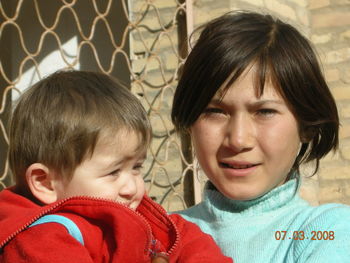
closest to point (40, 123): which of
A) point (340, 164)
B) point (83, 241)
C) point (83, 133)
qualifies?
point (83, 133)

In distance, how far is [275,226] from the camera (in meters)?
2.04

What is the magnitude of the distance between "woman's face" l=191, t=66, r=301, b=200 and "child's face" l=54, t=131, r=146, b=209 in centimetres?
31

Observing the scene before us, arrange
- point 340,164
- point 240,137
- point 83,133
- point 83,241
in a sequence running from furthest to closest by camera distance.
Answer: point 340,164 → point 240,137 → point 83,133 → point 83,241

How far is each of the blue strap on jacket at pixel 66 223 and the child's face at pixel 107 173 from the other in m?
0.15

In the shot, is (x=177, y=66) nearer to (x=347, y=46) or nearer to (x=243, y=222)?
(x=347, y=46)

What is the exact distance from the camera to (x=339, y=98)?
216 inches

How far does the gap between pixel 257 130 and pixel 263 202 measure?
9.7 inches

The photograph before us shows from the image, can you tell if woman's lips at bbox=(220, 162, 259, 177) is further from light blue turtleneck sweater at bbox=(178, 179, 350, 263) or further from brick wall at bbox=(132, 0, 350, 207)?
brick wall at bbox=(132, 0, 350, 207)

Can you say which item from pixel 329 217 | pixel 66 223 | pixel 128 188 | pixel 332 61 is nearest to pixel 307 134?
pixel 329 217

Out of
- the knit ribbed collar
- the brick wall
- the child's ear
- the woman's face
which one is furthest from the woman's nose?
the brick wall

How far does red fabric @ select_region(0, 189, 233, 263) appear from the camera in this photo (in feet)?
5.17

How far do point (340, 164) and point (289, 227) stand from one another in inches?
142
